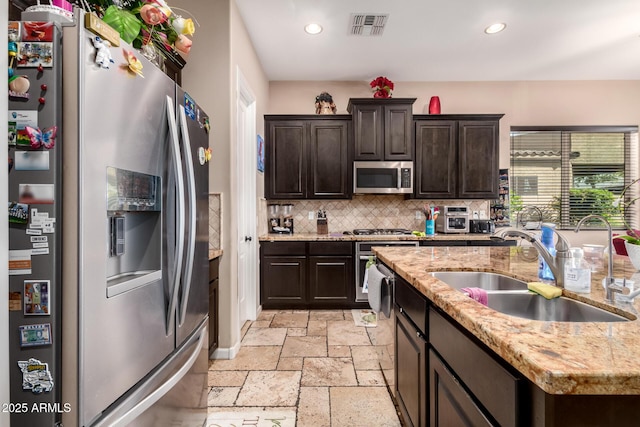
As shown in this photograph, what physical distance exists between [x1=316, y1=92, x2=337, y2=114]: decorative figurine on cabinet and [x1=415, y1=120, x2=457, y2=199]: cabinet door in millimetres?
1133

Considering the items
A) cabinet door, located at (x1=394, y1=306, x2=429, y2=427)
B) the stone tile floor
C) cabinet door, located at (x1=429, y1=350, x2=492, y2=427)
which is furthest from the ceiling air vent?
the stone tile floor

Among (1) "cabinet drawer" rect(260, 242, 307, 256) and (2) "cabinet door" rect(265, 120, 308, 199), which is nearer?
(1) "cabinet drawer" rect(260, 242, 307, 256)

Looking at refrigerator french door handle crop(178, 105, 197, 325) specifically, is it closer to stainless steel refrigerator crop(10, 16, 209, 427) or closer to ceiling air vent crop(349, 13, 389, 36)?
stainless steel refrigerator crop(10, 16, 209, 427)

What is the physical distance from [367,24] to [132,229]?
9.60 ft

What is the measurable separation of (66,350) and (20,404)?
17cm

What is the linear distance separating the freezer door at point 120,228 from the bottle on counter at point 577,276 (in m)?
1.52

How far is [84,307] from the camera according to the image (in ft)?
2.78

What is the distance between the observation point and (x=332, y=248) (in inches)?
152

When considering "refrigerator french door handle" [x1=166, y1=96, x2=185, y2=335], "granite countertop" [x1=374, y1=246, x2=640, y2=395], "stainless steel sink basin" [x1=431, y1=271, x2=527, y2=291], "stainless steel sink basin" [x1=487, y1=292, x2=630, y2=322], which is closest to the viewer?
"granite countertop" [x1=374, y1=246, x2=640, y2=395]

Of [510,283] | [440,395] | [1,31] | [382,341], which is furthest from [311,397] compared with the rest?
[1,31]

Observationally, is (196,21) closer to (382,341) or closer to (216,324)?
(216,324)

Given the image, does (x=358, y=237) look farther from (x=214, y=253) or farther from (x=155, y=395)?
(x=155, y=395)

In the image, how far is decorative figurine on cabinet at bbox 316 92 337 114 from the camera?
422 cm

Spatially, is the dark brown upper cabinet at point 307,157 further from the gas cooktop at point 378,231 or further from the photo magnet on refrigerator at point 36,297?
the photo magnet on refrigerator at point 36,297
